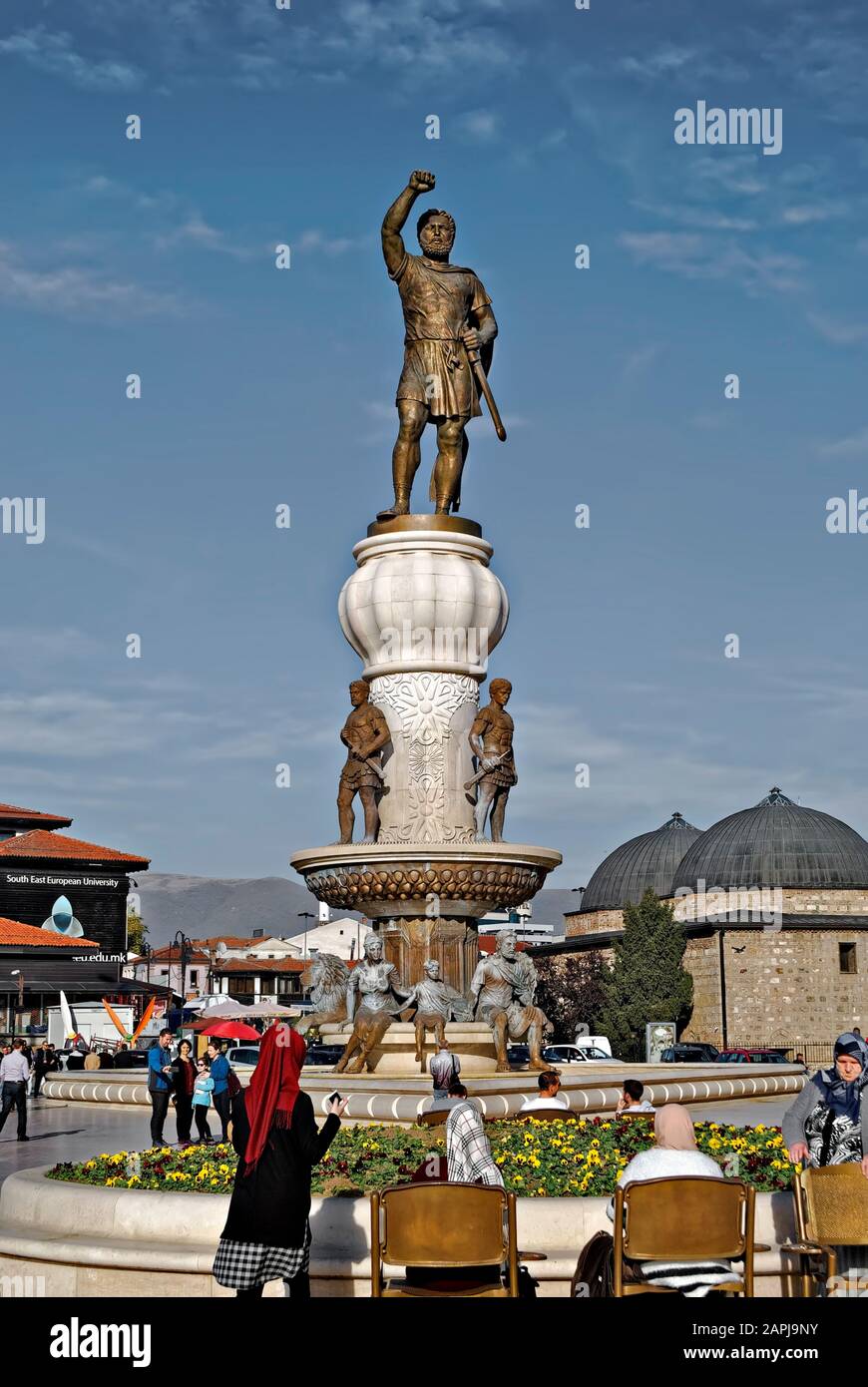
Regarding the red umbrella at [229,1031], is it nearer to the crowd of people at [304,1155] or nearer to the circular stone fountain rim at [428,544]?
the circular stone fountain rim at [428,544]

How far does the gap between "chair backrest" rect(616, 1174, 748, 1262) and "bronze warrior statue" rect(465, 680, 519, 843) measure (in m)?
10.8

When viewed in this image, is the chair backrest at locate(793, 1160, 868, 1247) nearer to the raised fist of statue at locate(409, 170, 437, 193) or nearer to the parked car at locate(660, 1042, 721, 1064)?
the raised fist of statue at locate(409, 170, 437, 193)

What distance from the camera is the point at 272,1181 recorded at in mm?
6625

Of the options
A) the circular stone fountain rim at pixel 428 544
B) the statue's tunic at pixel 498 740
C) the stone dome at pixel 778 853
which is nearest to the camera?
the statue's tunic at pixel 498 740

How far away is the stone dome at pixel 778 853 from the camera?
72188 mm

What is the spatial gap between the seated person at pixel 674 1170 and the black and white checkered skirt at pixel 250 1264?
148 centimetres

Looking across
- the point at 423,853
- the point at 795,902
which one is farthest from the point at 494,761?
the point at 795,902

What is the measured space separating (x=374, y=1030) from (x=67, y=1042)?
2353 cm

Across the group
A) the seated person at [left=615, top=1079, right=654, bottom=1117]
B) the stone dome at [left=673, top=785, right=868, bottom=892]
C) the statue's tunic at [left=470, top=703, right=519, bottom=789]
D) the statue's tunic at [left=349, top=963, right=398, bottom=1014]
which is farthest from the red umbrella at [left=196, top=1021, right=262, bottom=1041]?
the stone dome at [left=673, top=785, right=868, bottom=892]

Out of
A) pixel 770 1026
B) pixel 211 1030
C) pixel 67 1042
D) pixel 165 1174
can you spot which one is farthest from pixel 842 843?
pixel 165 1174

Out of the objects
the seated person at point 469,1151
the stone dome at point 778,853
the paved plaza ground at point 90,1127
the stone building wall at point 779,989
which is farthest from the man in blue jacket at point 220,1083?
the stone dome at point 778,853

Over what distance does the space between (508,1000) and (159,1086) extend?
392cm

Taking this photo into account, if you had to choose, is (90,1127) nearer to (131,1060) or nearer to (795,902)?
(131,1060)
